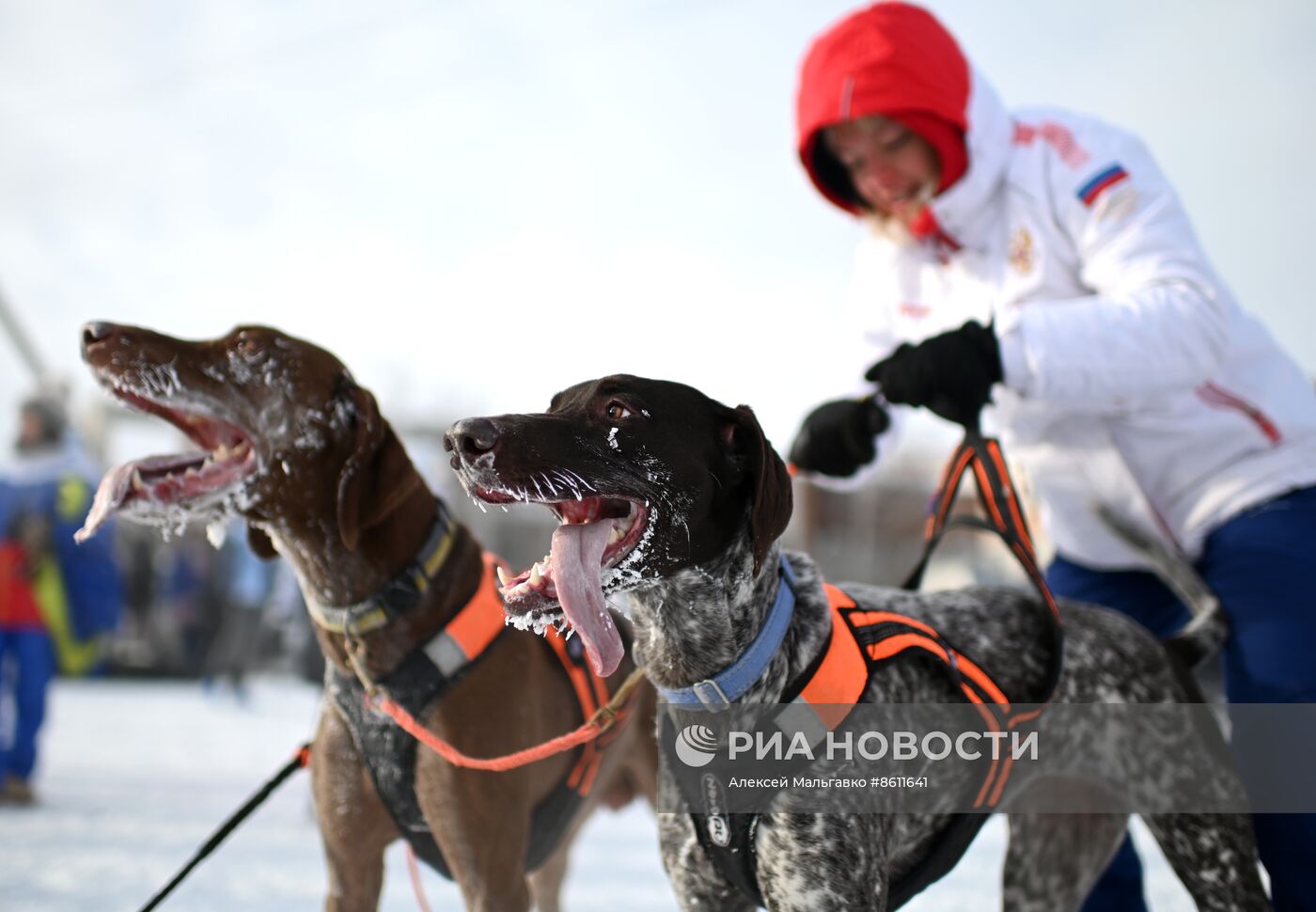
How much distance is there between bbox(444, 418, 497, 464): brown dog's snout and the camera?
5.75 ft

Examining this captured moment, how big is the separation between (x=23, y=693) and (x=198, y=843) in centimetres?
191

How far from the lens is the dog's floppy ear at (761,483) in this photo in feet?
6.45

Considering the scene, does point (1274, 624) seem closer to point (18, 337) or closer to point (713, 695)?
point (713, 695)

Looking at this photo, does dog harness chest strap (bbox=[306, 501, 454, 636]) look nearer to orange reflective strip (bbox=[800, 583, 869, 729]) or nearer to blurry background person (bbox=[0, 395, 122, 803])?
orange reflective strip (bbox=[800, 583, 869, 729])

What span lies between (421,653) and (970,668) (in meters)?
1.26

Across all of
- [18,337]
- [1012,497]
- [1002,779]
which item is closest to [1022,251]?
→ [1012,497]

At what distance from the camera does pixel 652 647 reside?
2100 millimetres

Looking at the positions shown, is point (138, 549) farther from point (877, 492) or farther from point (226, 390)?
point (877, 492)

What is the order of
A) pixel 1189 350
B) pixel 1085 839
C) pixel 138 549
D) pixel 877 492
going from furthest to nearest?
pixel 877 492, pixel 138 549, pixel 1085 839, pixel 1189 350

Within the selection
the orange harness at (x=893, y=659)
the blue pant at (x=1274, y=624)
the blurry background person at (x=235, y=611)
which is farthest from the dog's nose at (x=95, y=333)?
the blurry background person at (x=235, y=611)

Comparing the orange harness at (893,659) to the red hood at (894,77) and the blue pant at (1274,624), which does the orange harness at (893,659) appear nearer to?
the blue pant at (1274,624)

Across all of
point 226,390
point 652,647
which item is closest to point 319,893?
point 226,390

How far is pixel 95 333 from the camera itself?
2.56 metres

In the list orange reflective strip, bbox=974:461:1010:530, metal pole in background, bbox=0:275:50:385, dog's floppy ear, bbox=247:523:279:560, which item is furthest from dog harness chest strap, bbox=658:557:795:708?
metal pole in background, bbox=0:275:50:385
